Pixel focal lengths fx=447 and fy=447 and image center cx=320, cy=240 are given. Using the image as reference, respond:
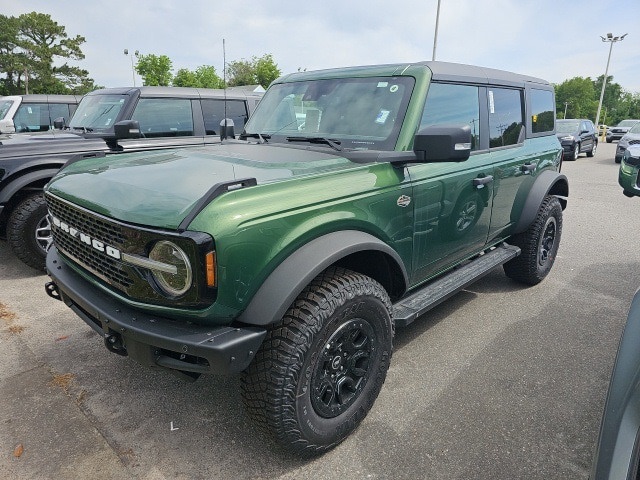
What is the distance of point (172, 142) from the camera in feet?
19.9

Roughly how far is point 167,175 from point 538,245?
140 inches

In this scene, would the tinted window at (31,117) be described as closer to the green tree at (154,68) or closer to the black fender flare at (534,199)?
the black fender flare at (534,199)

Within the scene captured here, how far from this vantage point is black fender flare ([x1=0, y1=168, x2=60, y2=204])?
4.39 metres

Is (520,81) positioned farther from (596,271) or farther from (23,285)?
(23,285)

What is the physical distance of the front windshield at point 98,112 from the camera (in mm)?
5938

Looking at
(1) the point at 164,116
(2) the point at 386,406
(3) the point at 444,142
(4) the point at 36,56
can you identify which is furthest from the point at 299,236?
(4) the point at 36,56

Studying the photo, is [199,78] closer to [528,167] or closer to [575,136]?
[575,136]

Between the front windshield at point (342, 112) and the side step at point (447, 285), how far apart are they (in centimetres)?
100

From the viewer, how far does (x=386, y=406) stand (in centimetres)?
270

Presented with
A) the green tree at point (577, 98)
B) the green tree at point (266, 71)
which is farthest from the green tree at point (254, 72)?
the green tree at point (577, 98)

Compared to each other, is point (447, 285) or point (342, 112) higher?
point (342, 112)

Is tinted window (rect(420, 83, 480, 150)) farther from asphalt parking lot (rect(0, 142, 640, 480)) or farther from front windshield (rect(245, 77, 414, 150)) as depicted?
asphalt parking lot (rect(0, 142, 640, 480))

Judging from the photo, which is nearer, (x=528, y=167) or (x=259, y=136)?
(x=259, y=136)

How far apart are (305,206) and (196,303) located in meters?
0.66
